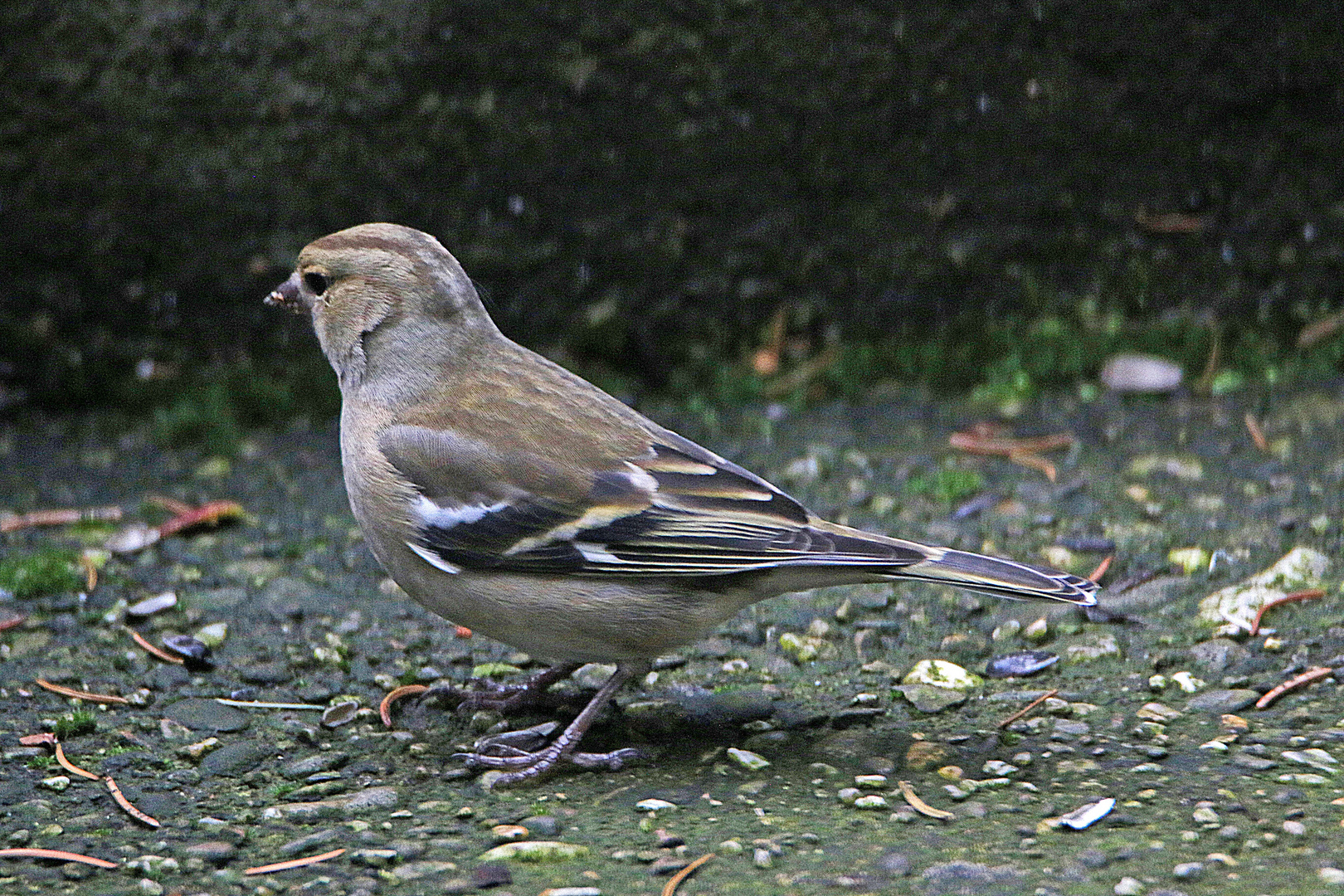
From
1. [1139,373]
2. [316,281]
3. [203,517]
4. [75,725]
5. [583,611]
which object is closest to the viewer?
[583,611]

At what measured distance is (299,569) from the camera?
5133 millimetres

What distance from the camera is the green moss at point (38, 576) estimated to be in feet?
16.0

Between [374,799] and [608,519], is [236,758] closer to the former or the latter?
[374,799]

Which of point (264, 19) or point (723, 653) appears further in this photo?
point (264, 19)

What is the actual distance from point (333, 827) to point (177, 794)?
0.47 metres

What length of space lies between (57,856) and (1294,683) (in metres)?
3.13

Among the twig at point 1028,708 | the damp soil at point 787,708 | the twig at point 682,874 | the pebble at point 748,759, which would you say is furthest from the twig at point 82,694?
the twig at point 1028,708

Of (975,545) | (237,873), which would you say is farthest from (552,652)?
(975,545)

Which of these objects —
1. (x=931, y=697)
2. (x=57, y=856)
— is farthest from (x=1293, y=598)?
(x=57, y=856)

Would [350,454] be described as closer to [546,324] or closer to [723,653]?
[723,653]

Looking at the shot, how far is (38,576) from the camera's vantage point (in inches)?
193

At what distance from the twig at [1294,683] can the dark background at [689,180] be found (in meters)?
2.45

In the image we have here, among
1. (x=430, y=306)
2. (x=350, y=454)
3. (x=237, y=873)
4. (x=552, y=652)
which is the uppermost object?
(x=430, y=306)

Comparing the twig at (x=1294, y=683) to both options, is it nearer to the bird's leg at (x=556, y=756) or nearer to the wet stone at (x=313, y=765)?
the bird's leg at (x=556, y=756)
